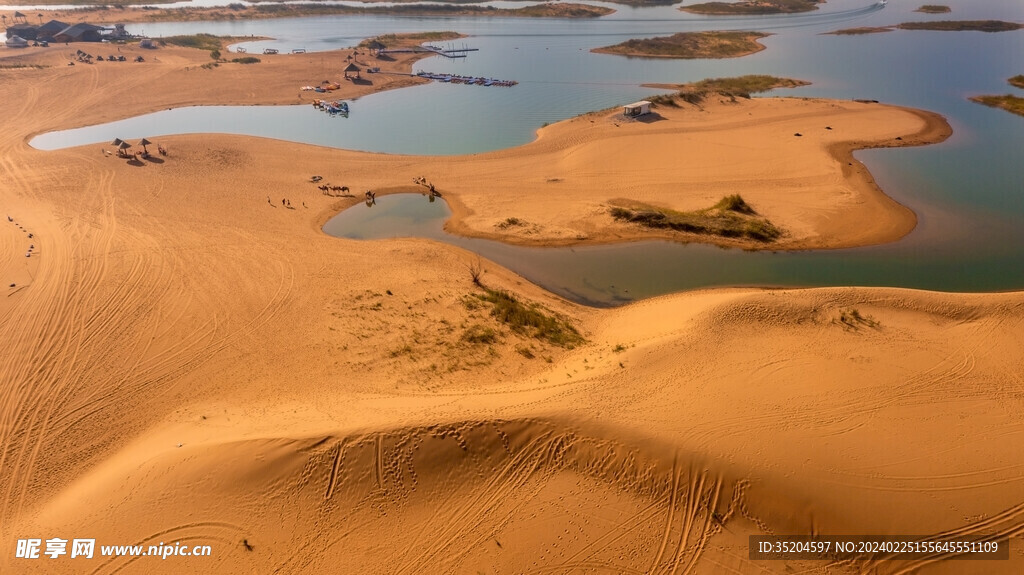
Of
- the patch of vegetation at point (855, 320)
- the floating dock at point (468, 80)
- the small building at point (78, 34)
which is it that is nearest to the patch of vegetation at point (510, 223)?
the patch of vegetation at point (855, 320)

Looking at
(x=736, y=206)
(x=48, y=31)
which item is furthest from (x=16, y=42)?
(x=736, y=206)

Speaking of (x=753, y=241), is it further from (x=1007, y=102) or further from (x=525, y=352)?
(x=1007, y=102)

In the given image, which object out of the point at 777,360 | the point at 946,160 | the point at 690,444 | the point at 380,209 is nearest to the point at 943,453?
the point at 777,360

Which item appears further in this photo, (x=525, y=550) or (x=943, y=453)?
(x=943, y=453)

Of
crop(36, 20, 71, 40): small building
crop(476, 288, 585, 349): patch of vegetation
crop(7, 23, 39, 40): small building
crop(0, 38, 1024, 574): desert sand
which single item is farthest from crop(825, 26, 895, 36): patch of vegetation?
crop(7, 23, 39, 40): small building

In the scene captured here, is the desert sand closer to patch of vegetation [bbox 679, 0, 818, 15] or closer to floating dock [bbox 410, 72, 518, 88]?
floating dock [bbox 410, 72, 518, 88]

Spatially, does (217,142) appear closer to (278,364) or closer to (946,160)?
(278,364)

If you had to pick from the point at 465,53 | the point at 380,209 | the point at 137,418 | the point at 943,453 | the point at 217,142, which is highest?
the point at 465,53
